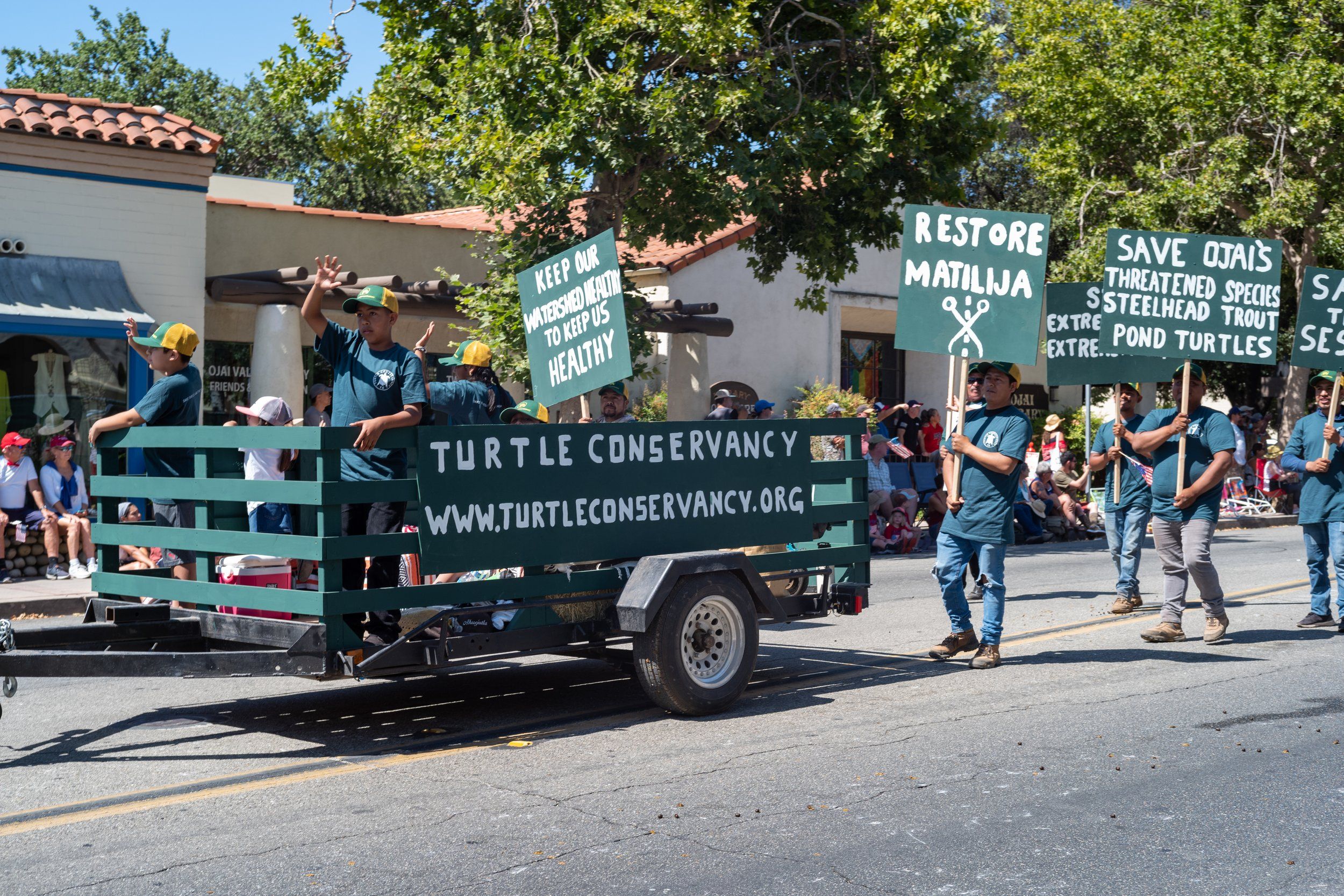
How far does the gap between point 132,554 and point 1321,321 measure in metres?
9.18

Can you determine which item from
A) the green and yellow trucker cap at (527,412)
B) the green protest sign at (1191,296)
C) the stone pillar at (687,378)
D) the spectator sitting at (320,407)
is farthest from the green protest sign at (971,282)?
the stone pillar at (687,378)

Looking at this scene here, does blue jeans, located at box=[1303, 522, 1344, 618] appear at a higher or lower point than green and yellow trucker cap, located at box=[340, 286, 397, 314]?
lower

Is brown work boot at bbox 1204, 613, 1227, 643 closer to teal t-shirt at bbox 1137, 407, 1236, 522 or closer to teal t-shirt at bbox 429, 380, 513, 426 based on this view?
teal t-shirt at bbox 1137, 407, 1236, 522

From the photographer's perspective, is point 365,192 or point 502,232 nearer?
point 502,232

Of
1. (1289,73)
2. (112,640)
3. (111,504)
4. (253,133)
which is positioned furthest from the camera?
(253,133)

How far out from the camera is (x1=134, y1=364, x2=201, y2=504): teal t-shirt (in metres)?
7.04

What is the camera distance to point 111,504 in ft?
23.2

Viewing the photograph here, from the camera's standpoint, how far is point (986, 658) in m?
8.50

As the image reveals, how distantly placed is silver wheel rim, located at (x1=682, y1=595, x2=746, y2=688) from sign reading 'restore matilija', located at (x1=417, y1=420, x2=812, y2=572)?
351mm

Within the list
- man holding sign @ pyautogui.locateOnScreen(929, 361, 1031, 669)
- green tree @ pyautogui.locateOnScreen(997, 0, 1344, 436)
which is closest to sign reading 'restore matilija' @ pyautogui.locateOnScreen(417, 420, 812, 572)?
man holding sign @ pyautogui.locateOnScreen(929, 361, 1031, 669)

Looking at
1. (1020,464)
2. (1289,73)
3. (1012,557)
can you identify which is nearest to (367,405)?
(1020,464)

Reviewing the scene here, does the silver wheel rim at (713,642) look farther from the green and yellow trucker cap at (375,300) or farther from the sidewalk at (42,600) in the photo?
the sidewalk at (42,600)

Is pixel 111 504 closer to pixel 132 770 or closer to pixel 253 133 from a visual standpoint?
pixel 132 770

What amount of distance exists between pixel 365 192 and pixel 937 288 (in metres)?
36.8
